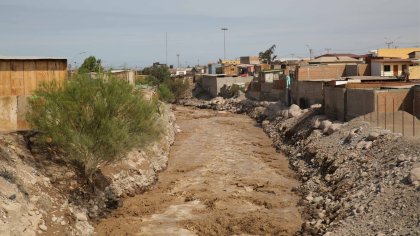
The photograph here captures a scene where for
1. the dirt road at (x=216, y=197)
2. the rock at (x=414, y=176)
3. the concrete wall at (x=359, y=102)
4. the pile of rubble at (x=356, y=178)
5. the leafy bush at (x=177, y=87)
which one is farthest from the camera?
the leafy bush at (x=177, y=87)

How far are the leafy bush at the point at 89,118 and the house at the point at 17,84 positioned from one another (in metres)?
2.13

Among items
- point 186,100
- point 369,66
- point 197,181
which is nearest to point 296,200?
point 197,181

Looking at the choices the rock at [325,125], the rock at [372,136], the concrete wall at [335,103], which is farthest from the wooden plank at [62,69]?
the concrete wall at [335,103]

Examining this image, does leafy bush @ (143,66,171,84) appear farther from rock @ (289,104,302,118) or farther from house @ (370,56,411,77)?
house @ (370,56,411,77)

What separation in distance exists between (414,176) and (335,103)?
51.0ft

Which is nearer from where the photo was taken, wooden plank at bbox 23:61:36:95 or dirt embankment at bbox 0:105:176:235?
dirt embankment at bbox 0:105:176:235

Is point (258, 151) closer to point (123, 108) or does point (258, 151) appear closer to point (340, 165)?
point (340, 165)

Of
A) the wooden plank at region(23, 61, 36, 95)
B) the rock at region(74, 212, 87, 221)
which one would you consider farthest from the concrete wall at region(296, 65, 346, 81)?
the rock at region(74, 212, 87, 221)

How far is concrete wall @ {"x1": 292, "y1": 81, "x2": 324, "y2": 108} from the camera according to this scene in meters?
37.2

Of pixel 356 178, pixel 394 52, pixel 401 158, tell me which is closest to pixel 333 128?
pixel 356 178

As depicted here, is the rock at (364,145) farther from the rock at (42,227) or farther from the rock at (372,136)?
the rock at (42,227)

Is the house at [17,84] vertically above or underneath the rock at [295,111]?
above

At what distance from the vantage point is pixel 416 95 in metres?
26.2

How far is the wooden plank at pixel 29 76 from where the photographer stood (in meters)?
20.2
